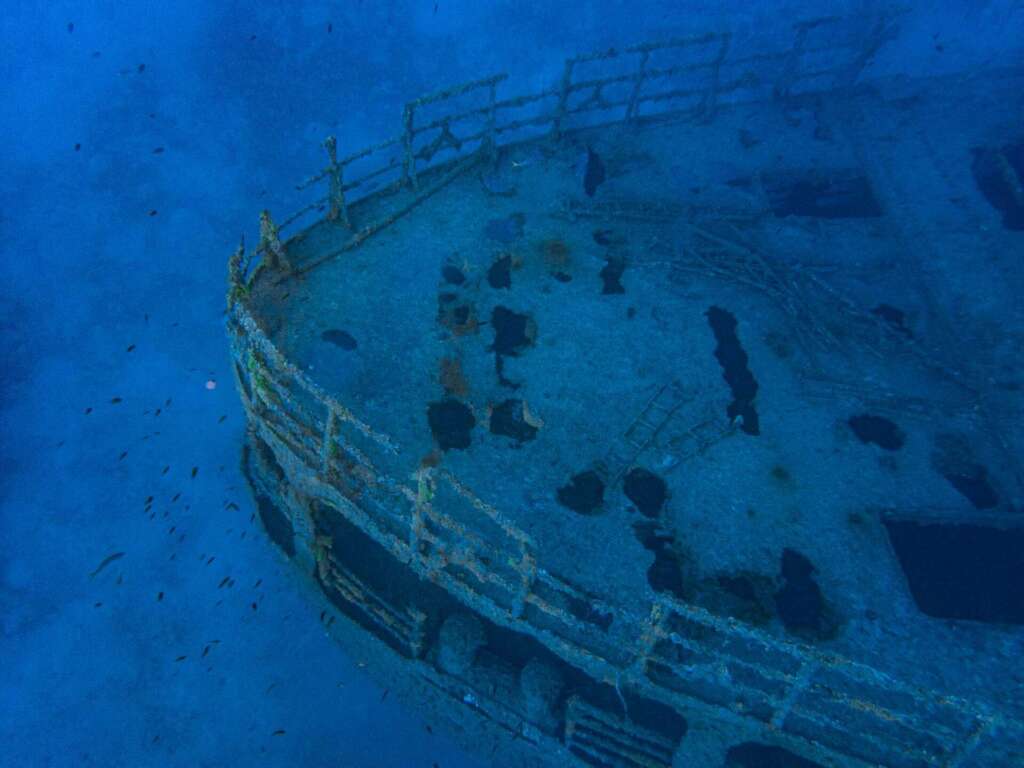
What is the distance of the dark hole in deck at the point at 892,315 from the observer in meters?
9.04

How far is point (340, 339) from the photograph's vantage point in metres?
8.09

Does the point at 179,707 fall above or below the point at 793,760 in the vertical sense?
below

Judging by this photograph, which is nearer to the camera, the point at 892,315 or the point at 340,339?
the point at 340,339

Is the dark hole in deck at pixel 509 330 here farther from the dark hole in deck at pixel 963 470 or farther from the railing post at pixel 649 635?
the dark hole in deck at pixel 963 470

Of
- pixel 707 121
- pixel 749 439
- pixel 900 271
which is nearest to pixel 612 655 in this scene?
→ pixel 749 439

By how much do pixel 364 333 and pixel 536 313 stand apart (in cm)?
260

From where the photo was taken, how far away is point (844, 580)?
652cm

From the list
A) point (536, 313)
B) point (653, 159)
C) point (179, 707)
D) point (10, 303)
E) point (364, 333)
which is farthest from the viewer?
point (10, 303)

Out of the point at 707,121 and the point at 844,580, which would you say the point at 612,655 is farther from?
the point at 707,121

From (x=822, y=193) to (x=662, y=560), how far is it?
9.27m

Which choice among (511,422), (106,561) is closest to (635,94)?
(511,422)

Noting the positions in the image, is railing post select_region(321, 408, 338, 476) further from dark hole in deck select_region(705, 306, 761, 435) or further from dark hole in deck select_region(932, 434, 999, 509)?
dark hole in deck select_region(932, 434, 999, 509)

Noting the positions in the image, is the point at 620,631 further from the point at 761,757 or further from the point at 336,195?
the point at 336,195

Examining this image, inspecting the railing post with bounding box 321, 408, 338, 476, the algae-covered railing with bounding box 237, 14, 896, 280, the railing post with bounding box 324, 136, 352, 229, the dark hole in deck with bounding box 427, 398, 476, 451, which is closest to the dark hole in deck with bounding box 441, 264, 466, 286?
the algae-covered railing with bounding box 237, 14, 896, 280
